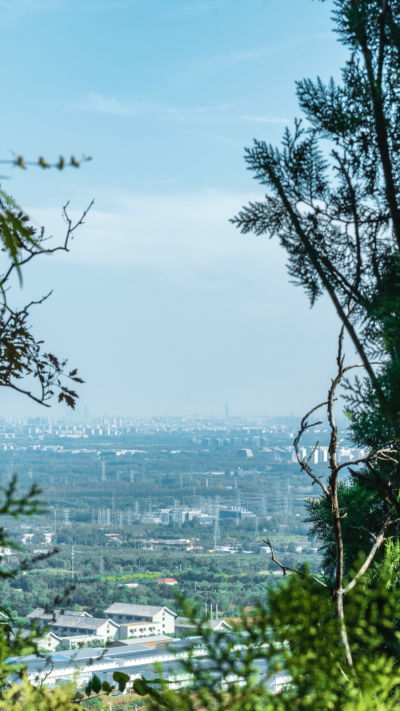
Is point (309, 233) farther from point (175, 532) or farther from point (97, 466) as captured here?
point (97, 466)

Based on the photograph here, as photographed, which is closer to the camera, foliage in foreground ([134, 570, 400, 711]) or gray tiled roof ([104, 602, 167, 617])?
foliage in foreground ([134, 570, 400, 711])

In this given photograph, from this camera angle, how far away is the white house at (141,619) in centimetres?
1217

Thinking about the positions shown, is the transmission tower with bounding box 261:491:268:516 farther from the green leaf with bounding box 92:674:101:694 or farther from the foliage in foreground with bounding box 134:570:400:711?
the foliage in foreground with bounding box 134:570:400:711

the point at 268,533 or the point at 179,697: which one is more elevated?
the point at 179,697

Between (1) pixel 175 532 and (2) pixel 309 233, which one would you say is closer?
(2) pixel 309 233

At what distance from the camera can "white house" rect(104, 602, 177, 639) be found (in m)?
12.2

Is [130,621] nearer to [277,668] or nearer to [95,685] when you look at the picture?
[95,685]

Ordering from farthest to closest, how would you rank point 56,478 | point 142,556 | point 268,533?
point 56,478 < point 268,533 < point 142,556

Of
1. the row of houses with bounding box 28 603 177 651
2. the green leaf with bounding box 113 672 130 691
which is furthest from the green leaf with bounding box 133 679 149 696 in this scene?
the row of houses with bounding box 28 603 177 651

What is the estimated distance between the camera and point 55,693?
161 centimetres

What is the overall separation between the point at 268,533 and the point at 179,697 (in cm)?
3687

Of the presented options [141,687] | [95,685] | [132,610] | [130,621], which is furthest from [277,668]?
[130,621]

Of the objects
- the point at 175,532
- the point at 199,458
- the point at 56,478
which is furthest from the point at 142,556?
the point at 199,458

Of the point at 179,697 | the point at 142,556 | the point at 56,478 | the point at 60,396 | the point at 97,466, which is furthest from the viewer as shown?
the point at 97,466
